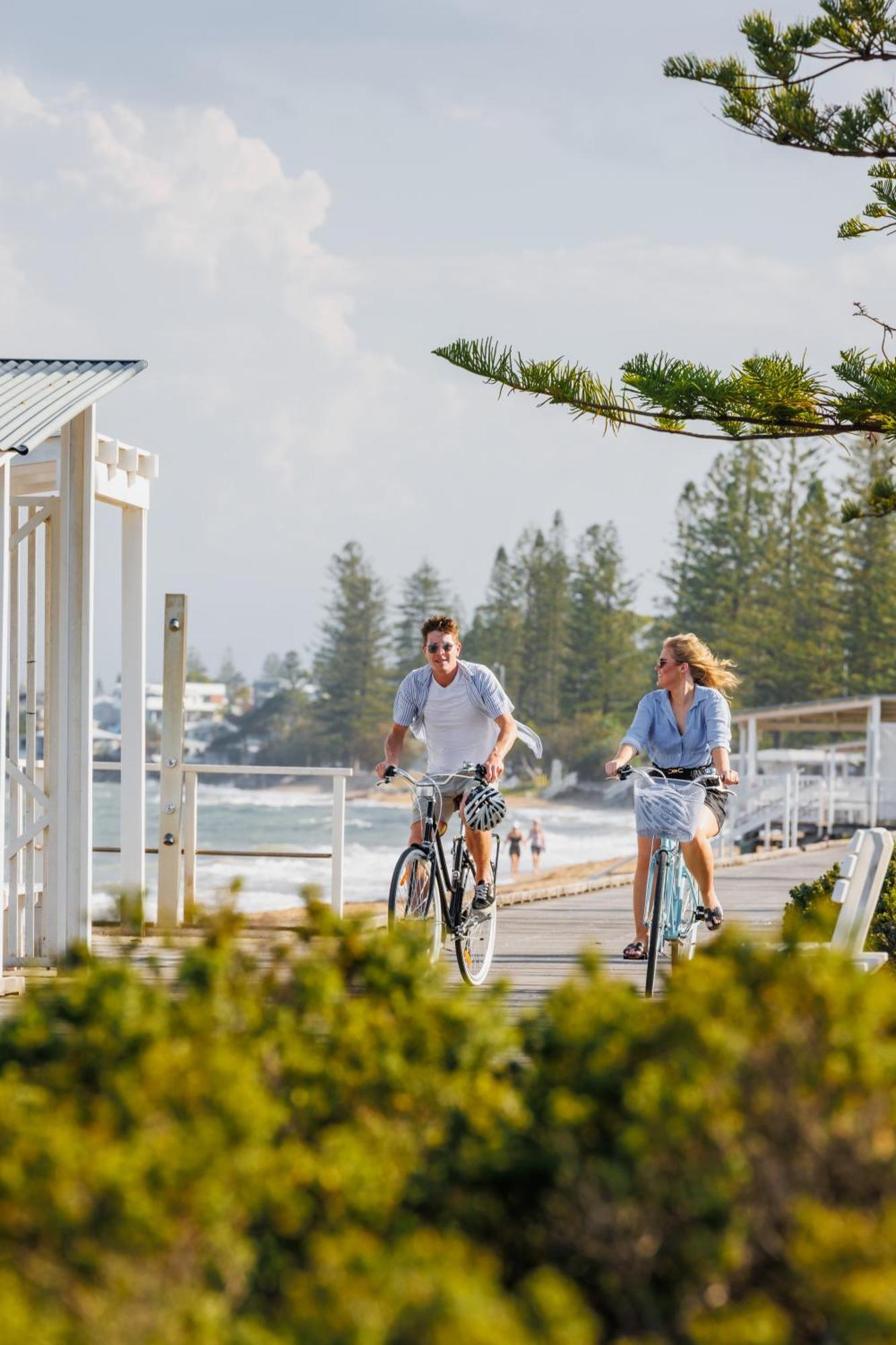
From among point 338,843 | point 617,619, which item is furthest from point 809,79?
point 617,619

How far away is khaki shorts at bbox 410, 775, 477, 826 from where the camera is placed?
6.96 meters

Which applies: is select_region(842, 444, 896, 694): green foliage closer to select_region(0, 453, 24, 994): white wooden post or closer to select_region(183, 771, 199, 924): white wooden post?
select_region(183, 771, 199, 924): white wooden post

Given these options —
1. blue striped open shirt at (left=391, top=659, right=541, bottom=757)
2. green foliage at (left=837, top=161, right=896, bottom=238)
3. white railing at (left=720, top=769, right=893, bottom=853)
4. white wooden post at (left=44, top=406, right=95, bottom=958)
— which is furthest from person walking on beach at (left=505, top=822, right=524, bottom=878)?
white wooden post at (left=44, top=406, right=95, bottom=958)

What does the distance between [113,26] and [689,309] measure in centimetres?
774

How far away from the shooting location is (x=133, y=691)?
819 cm

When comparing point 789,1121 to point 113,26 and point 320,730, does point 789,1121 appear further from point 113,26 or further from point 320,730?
point 320,730

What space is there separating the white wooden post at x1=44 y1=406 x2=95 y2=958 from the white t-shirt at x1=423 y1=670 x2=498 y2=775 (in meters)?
1.41

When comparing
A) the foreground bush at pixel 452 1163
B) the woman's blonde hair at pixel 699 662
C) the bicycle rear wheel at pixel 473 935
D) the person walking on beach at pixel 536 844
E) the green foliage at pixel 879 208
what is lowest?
the person walking on beach at pixel 536 844

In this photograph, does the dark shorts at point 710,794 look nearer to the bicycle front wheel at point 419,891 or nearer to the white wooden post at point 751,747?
the bicycle front wheel at point 419,891

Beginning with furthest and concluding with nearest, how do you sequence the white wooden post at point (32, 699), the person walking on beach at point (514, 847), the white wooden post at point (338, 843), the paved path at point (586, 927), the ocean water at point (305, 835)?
1. the ocean water at point (305, 835)
2. the person walking on beach at point (514, 847)
3. the white wooden post at point (338, 843)
4. the paved path at point (586, 927)
5. the white wooden post at point (32, 699)

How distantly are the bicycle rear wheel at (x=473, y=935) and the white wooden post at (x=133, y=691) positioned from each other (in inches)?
60.0

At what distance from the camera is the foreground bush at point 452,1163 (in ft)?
6.45

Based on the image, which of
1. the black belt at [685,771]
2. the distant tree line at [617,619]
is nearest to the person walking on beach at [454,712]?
the black belt at [685,771]

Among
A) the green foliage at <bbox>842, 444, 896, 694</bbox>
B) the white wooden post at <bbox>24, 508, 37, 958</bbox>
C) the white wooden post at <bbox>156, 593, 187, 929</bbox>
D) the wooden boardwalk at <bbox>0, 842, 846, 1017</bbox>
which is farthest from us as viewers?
the green foliage at <bbox>842, 444, 896, 694</bbox>
